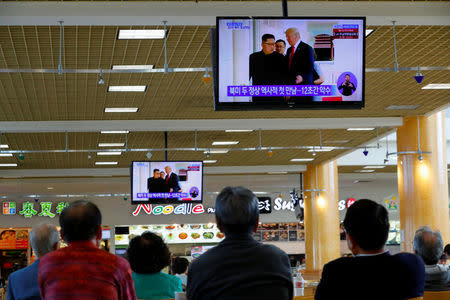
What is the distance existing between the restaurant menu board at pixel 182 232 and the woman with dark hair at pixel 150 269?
1004 inches

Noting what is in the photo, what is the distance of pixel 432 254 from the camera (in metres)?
4.72

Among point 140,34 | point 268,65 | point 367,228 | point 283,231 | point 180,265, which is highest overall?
point 140,34

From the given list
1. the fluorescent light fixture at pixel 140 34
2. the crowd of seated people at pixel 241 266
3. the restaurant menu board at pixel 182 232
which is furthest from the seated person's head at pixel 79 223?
the restaurant menu board at pixel 182 232

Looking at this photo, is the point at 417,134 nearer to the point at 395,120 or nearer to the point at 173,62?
the point at 395,120

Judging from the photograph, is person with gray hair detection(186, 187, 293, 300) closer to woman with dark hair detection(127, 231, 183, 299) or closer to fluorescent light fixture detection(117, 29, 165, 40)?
woman with dark hair detection(127, 231, 183, 299)

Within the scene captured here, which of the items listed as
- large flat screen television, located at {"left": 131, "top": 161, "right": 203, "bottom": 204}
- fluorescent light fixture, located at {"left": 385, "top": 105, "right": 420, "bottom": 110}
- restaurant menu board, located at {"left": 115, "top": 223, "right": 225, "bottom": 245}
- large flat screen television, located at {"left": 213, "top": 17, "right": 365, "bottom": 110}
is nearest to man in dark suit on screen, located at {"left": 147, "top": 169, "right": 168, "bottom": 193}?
large flat screen television, located at {"left": 131, "top": 161, "right": 203, "bottom": 204}

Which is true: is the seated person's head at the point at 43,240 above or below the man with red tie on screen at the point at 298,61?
below

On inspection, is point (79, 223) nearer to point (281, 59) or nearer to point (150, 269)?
point (150, 269)

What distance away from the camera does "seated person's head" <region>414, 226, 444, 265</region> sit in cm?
466

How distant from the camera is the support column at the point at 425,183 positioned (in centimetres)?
1386

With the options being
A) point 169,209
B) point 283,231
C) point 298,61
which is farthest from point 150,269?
point 283,231

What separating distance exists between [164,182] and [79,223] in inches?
423

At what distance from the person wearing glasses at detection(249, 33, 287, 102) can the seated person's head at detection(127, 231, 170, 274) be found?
2296mm

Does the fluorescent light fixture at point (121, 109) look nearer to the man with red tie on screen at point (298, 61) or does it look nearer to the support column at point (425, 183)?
the support column at point (425, 183)
